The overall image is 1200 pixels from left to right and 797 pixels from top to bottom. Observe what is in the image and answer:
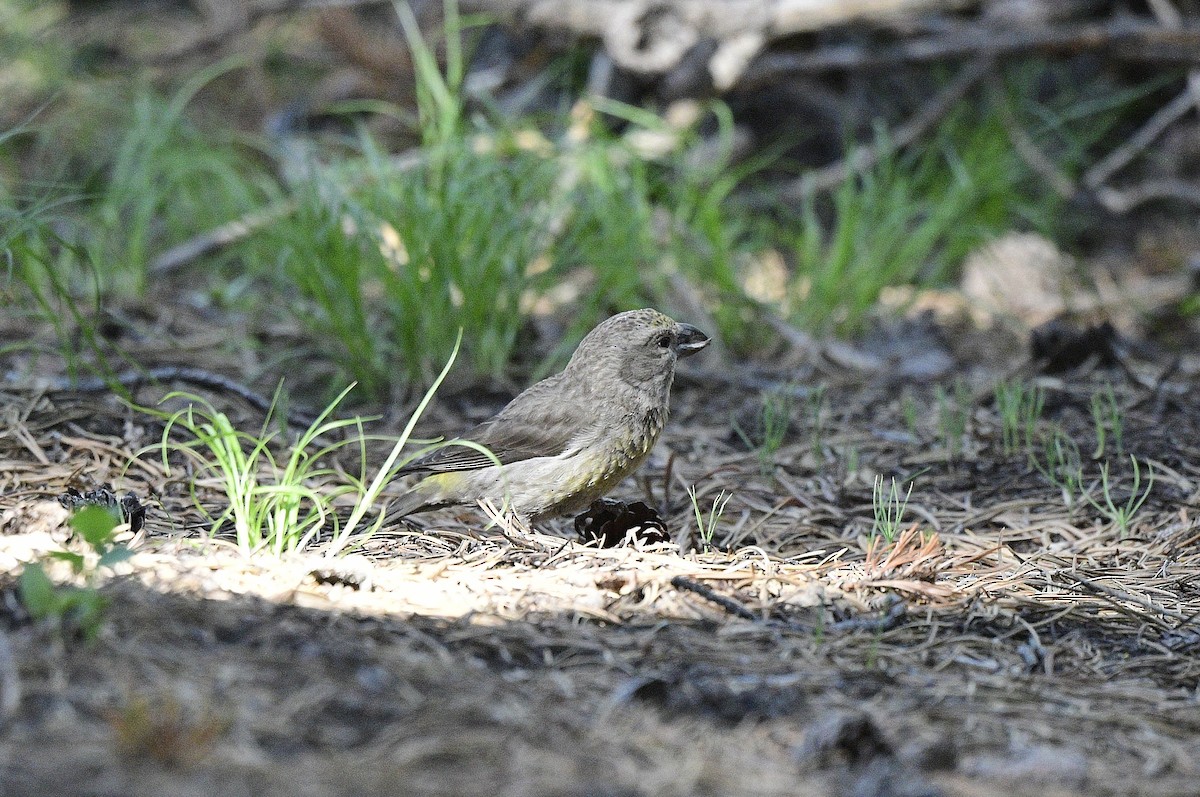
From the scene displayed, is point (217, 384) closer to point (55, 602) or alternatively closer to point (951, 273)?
point (55, 602)

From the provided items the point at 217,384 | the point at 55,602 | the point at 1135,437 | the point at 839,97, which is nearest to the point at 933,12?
the point at 839,97

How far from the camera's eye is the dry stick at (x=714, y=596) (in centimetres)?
289

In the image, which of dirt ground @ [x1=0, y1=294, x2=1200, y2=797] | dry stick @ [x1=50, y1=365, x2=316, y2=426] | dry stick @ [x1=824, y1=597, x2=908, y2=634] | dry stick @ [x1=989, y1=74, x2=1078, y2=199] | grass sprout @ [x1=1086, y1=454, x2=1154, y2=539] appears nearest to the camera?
dirt ground @ [x1=0, y1=294, x2=1200, y2=797]

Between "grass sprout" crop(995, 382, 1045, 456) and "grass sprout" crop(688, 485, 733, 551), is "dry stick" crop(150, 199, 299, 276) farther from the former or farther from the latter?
"grass sprout" crop(995, 382, 1045, 456)

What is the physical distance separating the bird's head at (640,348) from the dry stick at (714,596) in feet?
4.13

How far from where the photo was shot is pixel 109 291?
577 cm

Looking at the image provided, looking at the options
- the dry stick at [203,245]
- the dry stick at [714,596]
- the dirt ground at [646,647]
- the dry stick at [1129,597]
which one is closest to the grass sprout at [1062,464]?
the dirt ground at [646,647]

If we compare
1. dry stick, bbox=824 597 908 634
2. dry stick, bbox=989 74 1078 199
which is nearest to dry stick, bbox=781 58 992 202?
dry stick, bbox=989 74 1078 199

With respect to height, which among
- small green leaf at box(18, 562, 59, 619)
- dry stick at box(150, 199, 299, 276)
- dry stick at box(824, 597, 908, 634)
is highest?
small green leaf at box(18, 562, 59, 619)

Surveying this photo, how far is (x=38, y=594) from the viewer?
230 centimetres

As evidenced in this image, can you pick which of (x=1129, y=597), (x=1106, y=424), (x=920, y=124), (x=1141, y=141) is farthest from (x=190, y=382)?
(x=1141, y=141)

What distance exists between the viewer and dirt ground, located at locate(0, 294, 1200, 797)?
6.61ft

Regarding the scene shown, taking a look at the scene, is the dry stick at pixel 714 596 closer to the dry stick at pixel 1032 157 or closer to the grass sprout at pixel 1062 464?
the grass sprout at pixel 1062 464

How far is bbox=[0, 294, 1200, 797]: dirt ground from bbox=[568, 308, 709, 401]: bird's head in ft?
1.35
